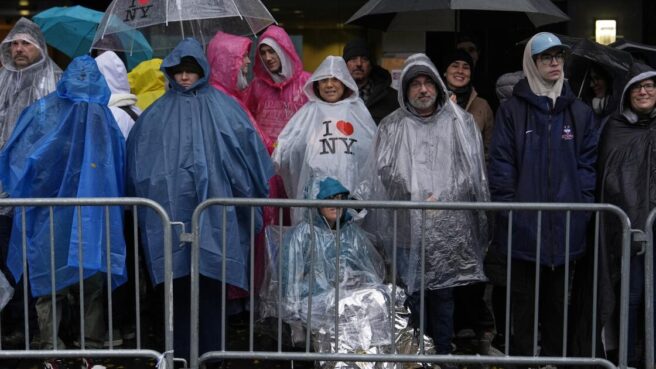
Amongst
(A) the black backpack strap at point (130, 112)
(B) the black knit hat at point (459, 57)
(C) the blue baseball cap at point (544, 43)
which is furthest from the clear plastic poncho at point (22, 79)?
(C) the blue baseball cap at point (544, 43)

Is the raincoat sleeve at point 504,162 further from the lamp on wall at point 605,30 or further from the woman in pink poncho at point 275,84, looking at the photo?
the lamp on wall at point 605,30

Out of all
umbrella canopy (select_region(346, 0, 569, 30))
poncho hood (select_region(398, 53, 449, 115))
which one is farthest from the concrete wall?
poncho hood (select_region(398, 53, 449, 115))

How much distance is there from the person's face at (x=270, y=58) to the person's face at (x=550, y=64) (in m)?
2.06

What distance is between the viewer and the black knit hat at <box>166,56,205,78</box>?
7367 mm

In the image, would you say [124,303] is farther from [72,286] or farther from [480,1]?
[480,1]

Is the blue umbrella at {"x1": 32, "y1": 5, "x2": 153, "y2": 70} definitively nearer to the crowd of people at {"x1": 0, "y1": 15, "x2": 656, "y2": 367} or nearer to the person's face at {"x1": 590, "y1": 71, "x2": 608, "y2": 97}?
the crowd of people at {"x1": 0, "y1": 15, "x2": 656, "y2": 367}

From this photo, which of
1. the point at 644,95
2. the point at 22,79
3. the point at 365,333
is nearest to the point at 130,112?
the point at 22,79

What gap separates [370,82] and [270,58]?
883 millimetres

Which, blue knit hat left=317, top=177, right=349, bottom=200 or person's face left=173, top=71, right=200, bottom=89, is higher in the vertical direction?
person's face left=173, top=71, right=200, bottom=89

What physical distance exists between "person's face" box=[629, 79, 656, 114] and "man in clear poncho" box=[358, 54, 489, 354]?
1.03 meters

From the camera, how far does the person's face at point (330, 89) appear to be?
26.9ft

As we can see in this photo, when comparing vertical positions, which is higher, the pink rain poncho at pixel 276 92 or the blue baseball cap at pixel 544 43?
the blue baseball cap at pixel 544 43

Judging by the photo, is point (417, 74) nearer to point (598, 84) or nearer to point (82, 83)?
point (598, 84)

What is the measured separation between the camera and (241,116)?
7434 mm
